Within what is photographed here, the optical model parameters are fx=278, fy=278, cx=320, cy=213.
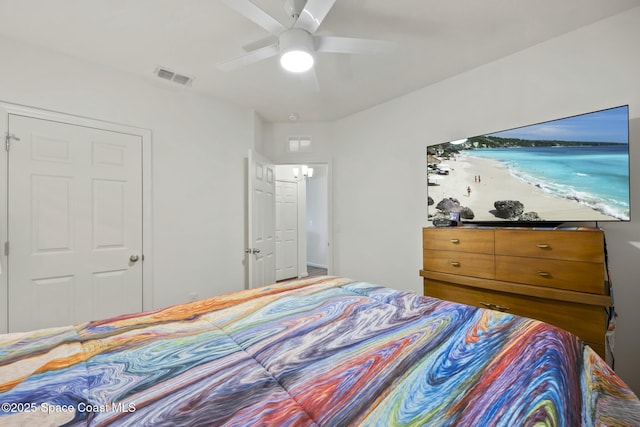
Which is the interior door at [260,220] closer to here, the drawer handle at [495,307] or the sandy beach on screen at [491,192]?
the sandy beach on screen at [491,192]

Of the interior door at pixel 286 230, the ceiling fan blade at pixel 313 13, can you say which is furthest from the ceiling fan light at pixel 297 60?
the interior door at pixel 286 230

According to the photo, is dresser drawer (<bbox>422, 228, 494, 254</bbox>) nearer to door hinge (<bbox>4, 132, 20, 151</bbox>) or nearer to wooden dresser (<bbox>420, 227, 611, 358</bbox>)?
wooden dresser (<bbox>420, 227, 611, 358</bbox>)

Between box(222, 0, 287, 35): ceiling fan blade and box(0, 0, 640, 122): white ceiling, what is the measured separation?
0.30 metres

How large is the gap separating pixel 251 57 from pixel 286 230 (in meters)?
4.10

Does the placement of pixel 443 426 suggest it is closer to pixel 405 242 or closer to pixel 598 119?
pixel 598 119

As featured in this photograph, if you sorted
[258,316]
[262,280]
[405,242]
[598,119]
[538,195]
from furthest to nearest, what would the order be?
[262,280] → [405,242] → [538,195] → [598,119] → [258,316]

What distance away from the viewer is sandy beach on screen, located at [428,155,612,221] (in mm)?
1970

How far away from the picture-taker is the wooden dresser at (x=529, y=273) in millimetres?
1717

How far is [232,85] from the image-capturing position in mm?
2912

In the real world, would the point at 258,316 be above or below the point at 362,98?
below

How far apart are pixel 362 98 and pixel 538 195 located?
2037 mm

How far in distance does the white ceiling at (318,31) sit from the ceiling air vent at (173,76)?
0.07m

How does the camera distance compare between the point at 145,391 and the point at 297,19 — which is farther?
the point at 297,19

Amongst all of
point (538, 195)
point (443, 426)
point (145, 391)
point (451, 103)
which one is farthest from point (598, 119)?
point (145, 391)
